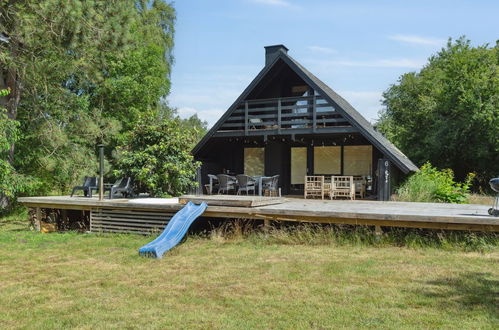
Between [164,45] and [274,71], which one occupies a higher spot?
[164,45]

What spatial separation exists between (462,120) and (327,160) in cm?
1228

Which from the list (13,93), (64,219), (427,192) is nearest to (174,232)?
(64,219)

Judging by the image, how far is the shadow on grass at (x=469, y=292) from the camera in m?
4.91

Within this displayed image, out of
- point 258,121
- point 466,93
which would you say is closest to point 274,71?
point 258,121

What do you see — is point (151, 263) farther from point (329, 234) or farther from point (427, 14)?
point (427, 14)

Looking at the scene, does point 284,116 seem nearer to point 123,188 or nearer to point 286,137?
point 286,137

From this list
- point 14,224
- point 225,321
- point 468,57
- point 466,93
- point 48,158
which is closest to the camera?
point 225,321

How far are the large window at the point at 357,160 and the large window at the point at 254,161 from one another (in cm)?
291

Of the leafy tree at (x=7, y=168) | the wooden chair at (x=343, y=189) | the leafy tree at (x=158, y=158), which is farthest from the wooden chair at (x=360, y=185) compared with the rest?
the leafy tree at (x=7, y=168)

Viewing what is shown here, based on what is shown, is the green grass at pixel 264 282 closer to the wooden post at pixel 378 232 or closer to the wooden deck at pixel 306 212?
the wooden post at pixel 378 232

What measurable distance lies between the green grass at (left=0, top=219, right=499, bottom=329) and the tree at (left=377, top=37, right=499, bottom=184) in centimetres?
1763

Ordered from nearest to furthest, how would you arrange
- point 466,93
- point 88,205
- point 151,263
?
1. point 151,263
2. point 88,205
3. point 466,93

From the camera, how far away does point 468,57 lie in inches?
Answer: 1015

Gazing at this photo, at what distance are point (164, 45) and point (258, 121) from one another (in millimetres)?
12935
